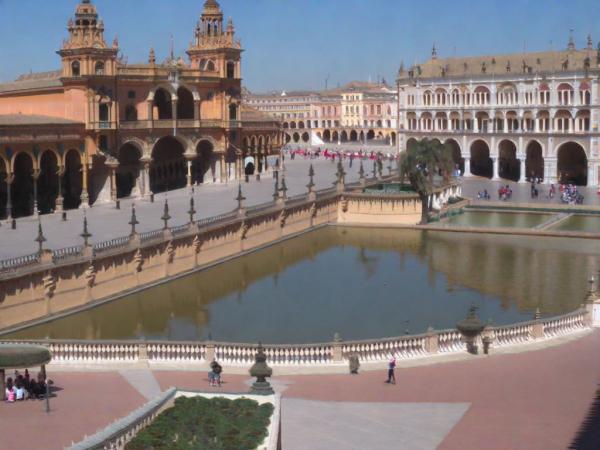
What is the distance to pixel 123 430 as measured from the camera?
43.5ft

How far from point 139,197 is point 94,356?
38.4 metres

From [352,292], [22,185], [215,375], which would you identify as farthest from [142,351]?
[22,185]

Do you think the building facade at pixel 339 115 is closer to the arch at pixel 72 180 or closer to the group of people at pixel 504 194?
the group of people at pixel 504 194

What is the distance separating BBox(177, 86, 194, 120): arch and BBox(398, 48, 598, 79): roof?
1106 inches

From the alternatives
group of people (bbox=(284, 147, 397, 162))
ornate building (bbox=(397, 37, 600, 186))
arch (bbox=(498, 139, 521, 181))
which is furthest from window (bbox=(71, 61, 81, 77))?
group of people (bbox=(284, 147, 397, 162))

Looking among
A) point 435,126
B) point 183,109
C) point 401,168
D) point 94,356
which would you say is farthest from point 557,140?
point 94,356

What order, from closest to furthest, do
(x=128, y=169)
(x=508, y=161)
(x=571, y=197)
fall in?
1. (x=128, y=169)
2. (x=571, y=197)
3. (x=508, y=161)

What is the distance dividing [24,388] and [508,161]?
240ft

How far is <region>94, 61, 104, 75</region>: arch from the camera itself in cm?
5747

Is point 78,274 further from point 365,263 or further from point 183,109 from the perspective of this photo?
point 183,109

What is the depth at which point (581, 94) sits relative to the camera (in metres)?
77.0

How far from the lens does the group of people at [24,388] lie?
19984 mm

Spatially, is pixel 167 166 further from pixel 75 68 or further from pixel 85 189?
pixel 75 68

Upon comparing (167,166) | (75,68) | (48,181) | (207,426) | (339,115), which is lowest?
(207,426)
